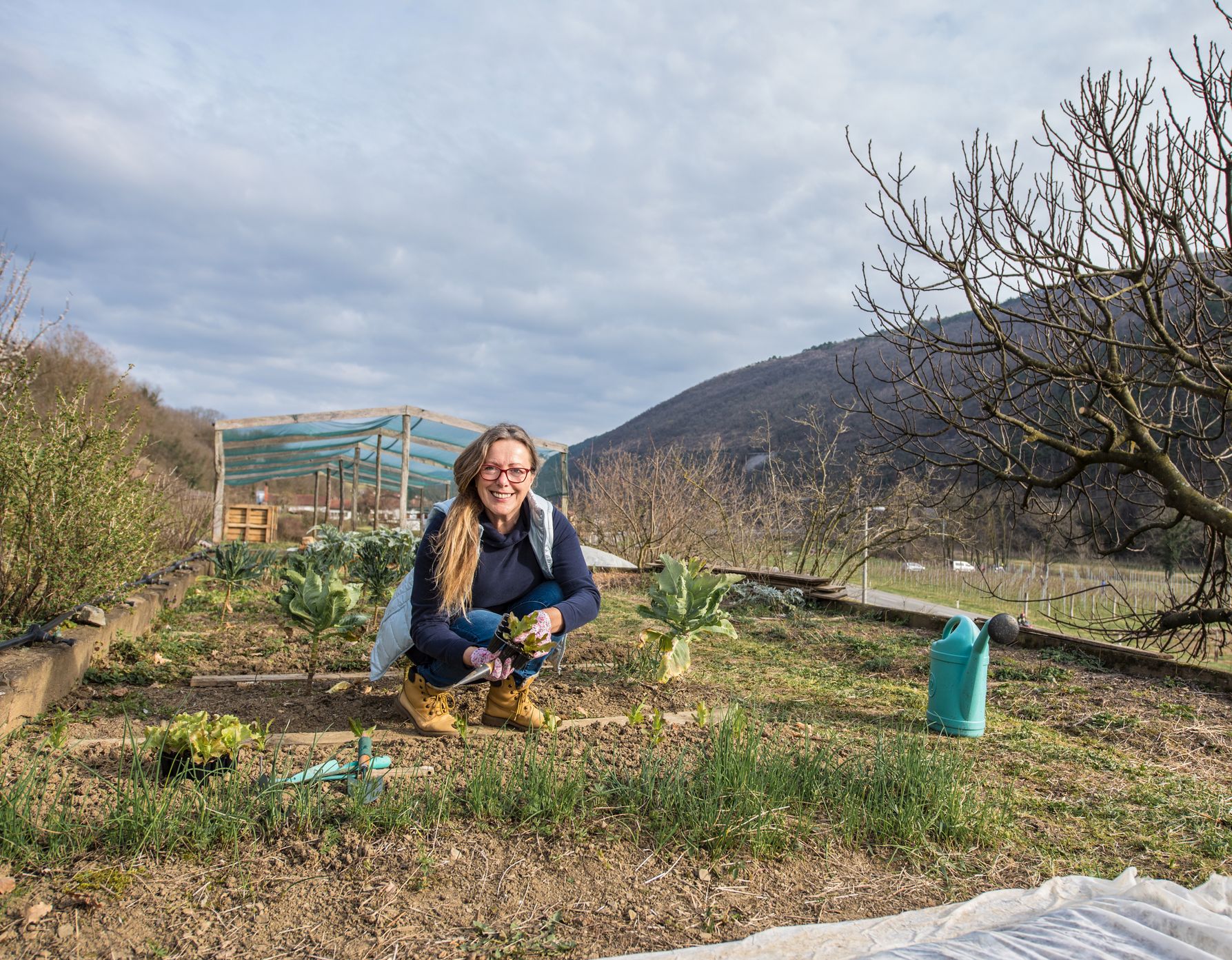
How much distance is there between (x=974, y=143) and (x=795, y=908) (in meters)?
3.58

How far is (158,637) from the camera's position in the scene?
466 cm

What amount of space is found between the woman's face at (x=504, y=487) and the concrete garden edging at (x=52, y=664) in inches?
73.3

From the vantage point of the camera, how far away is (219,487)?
1119 centimetres

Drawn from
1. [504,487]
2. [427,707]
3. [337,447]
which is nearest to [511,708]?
[427,707]

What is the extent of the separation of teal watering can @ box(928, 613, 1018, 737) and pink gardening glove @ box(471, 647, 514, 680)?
73.6 inches

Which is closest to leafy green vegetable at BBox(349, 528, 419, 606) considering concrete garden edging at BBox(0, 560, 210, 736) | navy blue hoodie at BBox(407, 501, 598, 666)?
concrete garden edging at BBox(0, 560, 210, 736)

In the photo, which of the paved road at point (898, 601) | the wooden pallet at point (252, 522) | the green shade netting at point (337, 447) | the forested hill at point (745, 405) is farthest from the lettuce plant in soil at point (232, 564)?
the forested hill at point (745, 405)

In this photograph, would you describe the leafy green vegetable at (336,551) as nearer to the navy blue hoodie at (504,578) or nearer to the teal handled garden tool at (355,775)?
the navy blue hoodie at (504,578)

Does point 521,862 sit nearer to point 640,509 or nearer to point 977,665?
point 977,665

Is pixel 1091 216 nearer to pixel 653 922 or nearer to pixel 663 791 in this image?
pixel 663 791

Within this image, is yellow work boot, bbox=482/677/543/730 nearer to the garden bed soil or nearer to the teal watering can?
the garden bed soil

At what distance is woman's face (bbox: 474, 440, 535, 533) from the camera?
293cm

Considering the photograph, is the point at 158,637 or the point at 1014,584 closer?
the point at 158,637

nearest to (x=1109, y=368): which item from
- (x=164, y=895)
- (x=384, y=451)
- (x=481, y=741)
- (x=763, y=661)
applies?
(x=763, y=661)
